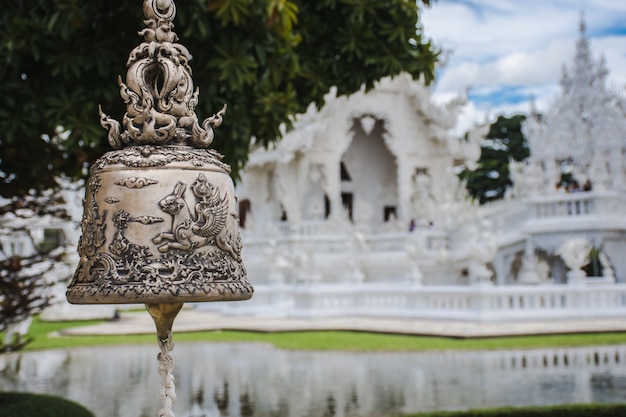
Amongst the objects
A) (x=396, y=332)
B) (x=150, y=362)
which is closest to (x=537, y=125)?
(x=396, y=332)

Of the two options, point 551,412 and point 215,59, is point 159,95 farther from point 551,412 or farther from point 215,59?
point 551,412

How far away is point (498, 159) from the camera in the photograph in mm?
47969

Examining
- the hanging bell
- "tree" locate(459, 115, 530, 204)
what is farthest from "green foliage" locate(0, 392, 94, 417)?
"tree" locate(459, 115, 530, 204)

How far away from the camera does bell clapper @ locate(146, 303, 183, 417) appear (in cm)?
350

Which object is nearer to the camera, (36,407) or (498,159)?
(36,407)

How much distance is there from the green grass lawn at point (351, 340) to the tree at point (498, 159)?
3052cm

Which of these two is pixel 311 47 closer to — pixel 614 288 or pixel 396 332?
pixel 396 332

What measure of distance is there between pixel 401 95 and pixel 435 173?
317cm

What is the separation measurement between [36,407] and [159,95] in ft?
13.7

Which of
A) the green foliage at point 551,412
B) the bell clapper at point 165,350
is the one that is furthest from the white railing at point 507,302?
the bell clapper at point 165,350

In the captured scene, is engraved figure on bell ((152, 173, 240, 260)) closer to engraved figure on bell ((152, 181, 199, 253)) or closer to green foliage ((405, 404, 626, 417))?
engraved figure on bell ((152, 181, 199, 253))

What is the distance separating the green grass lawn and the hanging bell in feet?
37.0

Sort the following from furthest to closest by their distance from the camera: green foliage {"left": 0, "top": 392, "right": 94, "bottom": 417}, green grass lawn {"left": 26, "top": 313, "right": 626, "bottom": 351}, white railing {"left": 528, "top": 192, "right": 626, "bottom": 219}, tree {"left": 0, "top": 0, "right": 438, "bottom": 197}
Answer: white railing {"left": 528, "top": 192, "right": 626, "bottom": 219} < green grass lawn {"left": 26, "top": 313, "right": 626, "bottom": 351} < green foliage {"left": 0, "top": 392, "right": 94, "bottom": 417} < tree {"left": 0, "top": 0, "right": 438, "bottom": 197}

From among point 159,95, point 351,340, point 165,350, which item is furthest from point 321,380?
point 159,95
